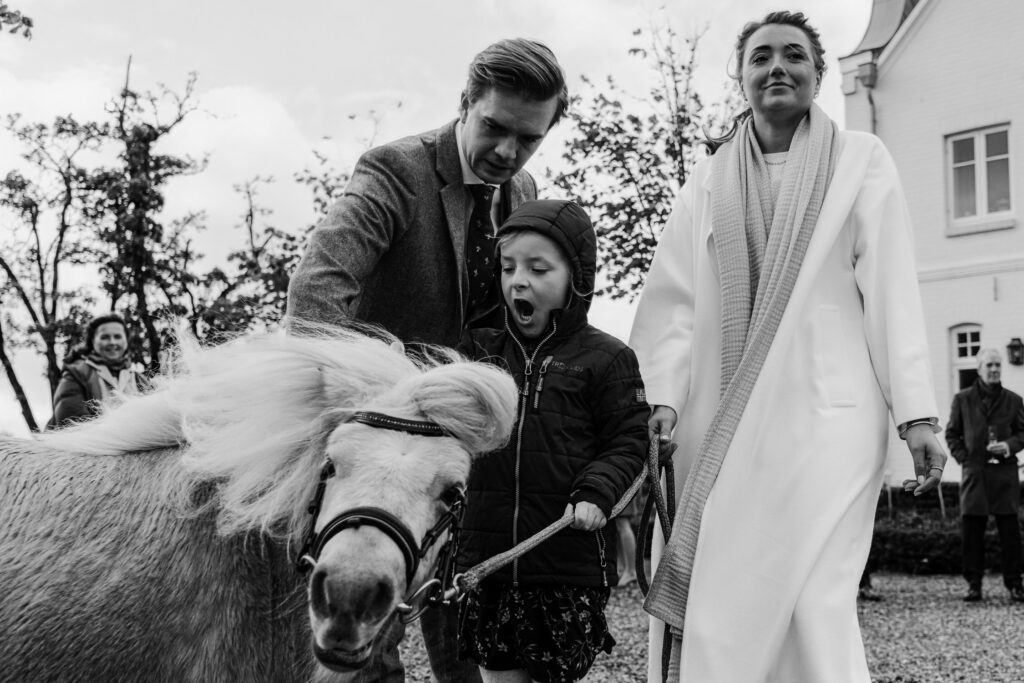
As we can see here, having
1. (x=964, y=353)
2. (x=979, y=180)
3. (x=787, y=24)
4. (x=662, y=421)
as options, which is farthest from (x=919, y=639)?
(x=979, y=180)

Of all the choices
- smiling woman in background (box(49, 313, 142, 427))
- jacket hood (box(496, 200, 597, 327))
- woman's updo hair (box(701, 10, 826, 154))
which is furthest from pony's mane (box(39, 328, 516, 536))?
smiling woman in background (box(49, 313, 142, 427))

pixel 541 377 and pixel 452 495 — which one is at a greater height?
pixel 541 377

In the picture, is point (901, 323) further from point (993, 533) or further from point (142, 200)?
point (142, 200)

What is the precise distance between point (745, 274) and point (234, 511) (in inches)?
70.8

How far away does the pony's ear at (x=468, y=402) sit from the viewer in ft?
7.39

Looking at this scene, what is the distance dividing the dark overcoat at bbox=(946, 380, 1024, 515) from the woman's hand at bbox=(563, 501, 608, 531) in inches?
353

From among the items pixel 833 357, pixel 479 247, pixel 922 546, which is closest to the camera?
pixel 833 357

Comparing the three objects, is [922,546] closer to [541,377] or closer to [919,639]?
[919,639]

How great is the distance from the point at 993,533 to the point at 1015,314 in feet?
21.4

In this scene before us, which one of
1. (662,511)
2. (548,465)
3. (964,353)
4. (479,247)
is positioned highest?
(479,247)

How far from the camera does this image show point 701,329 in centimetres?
352

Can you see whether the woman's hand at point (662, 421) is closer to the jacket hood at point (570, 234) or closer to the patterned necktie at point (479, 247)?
the jacket hood at point (570, 234)

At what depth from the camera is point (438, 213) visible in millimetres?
3254

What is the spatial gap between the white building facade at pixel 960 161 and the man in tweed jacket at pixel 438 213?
17748 mm
